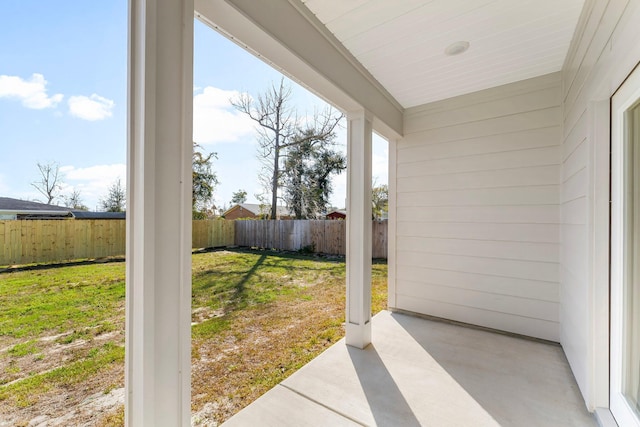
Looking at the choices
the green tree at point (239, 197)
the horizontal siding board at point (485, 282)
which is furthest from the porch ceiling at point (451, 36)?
the green tree at point (239, 197)

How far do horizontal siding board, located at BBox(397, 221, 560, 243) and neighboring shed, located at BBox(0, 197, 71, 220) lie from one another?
10.1 feet

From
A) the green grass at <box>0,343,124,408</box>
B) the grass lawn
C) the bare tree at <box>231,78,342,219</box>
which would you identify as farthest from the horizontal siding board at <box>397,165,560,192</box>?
the bare tree at <box>231,78,342,219</box>

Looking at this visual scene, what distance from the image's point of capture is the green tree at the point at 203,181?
5.45 m

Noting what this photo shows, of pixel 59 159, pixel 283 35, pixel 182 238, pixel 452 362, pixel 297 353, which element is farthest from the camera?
pixel 297 353

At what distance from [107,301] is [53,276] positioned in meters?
0.80

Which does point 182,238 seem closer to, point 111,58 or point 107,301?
point 111,58

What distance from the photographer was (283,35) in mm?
1611

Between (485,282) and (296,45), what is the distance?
2800 millimetres

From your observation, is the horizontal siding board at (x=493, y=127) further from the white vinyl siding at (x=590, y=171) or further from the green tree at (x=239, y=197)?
the green tree at (x=239, y=197)

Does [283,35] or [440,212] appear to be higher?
[283,35]

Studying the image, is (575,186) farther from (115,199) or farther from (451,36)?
(115,199)

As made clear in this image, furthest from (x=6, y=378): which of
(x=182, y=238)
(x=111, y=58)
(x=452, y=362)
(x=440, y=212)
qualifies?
(x=440, y=212)

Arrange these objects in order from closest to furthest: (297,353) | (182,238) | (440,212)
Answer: (182,238) → (297,353) → (440,212)

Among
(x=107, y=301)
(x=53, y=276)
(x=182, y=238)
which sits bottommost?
(x=107, y=301)
